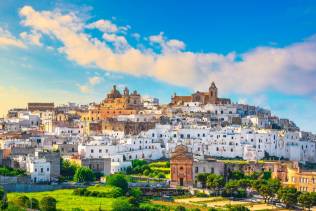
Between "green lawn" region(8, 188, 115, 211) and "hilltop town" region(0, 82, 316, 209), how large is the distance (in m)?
2.63

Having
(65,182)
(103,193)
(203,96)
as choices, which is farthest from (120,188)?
(203,96)

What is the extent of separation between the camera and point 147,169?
147 feet

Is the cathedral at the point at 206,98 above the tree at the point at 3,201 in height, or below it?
above

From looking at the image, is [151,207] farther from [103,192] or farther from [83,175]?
[83,175]

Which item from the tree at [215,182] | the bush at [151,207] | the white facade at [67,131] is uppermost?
the white facade at [67,131]

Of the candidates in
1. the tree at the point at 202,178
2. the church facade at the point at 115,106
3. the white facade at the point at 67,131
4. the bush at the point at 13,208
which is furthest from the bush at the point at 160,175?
the church facade at the point at 115,106

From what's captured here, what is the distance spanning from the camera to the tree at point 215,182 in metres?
41.6

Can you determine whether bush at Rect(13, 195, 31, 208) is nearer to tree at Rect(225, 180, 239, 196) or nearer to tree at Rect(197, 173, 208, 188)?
tree at Rect(225, 180, 239, 196)

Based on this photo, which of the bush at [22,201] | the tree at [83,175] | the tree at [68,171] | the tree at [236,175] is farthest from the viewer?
the tree at [236,175]

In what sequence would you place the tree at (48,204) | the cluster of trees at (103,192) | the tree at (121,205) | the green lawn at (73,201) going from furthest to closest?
the cluster of trees at (103,192) → the green lawn at (73,201) → the tree at (121,205) → the tree at (48,204)

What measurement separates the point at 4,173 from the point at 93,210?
9363 mm

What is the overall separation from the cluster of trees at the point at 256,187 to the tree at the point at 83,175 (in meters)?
6.96

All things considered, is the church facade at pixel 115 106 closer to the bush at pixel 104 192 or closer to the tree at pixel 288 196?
the bush at pixel 104 192

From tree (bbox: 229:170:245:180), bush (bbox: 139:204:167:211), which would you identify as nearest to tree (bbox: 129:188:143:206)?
bush (bbox: 139:204:167:211)
